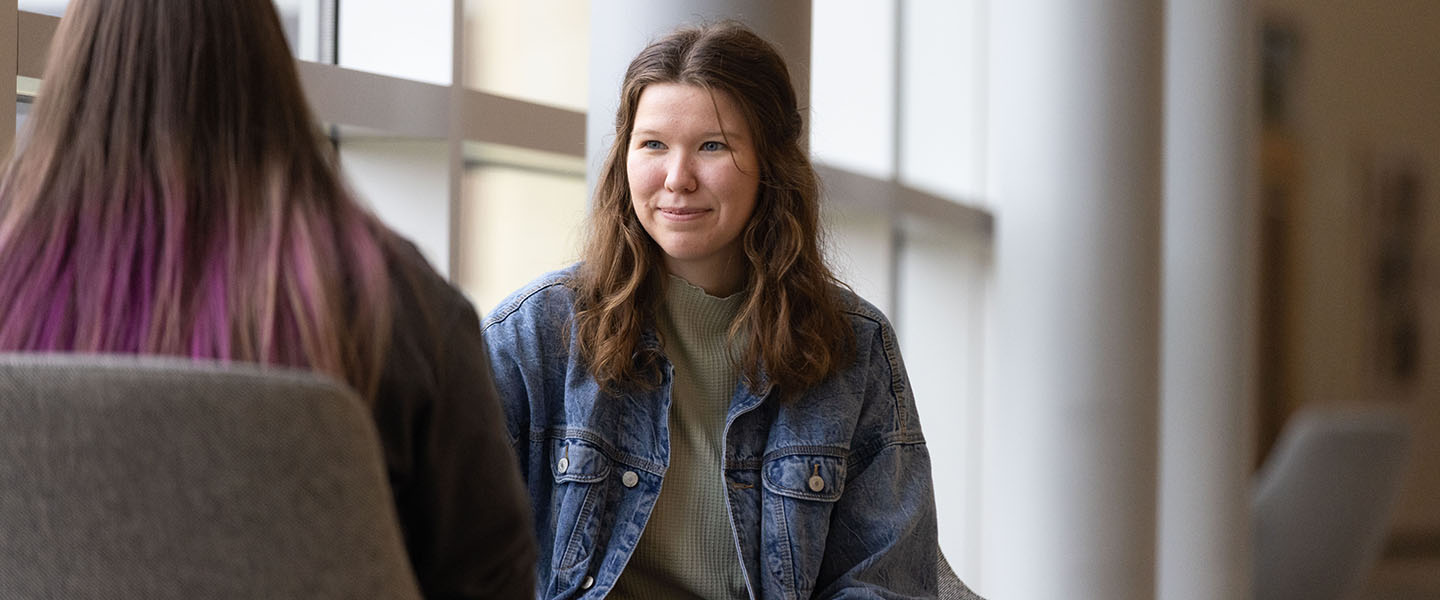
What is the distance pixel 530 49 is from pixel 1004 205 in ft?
4.94

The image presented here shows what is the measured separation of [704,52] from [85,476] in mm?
987

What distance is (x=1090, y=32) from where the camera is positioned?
327 cm

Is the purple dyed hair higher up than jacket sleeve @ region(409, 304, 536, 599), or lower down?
higher up

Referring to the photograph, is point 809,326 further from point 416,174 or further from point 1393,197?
point 1393,197

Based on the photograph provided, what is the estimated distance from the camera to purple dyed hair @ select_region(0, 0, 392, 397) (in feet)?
2.63

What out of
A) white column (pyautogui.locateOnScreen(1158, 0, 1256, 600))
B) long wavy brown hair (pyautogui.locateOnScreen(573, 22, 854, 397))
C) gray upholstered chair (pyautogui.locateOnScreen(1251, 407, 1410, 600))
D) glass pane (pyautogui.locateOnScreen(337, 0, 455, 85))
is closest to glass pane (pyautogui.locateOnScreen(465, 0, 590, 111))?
glass pane (pyautogui.locateOnScreen(337, 0, 455, 85))

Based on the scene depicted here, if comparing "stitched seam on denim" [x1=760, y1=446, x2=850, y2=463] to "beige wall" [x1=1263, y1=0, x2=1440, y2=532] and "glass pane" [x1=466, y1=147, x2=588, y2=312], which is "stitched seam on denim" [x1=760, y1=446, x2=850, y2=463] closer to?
Result: "glass pane" [x1=466, y1=147, x2=588, y2=312]

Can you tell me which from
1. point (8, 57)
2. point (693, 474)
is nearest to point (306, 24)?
point (8, 57)

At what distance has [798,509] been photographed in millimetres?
1537

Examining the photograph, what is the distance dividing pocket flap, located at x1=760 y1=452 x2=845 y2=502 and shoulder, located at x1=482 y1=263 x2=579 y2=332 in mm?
266

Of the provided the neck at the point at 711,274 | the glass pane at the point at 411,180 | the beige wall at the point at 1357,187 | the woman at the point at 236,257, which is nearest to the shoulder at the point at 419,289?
the woman at the point at 236,257

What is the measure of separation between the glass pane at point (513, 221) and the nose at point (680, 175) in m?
0.56

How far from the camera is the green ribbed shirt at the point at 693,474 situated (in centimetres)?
153

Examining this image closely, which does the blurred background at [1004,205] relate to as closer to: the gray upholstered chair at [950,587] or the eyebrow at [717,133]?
the eyebrow at [717,133]
